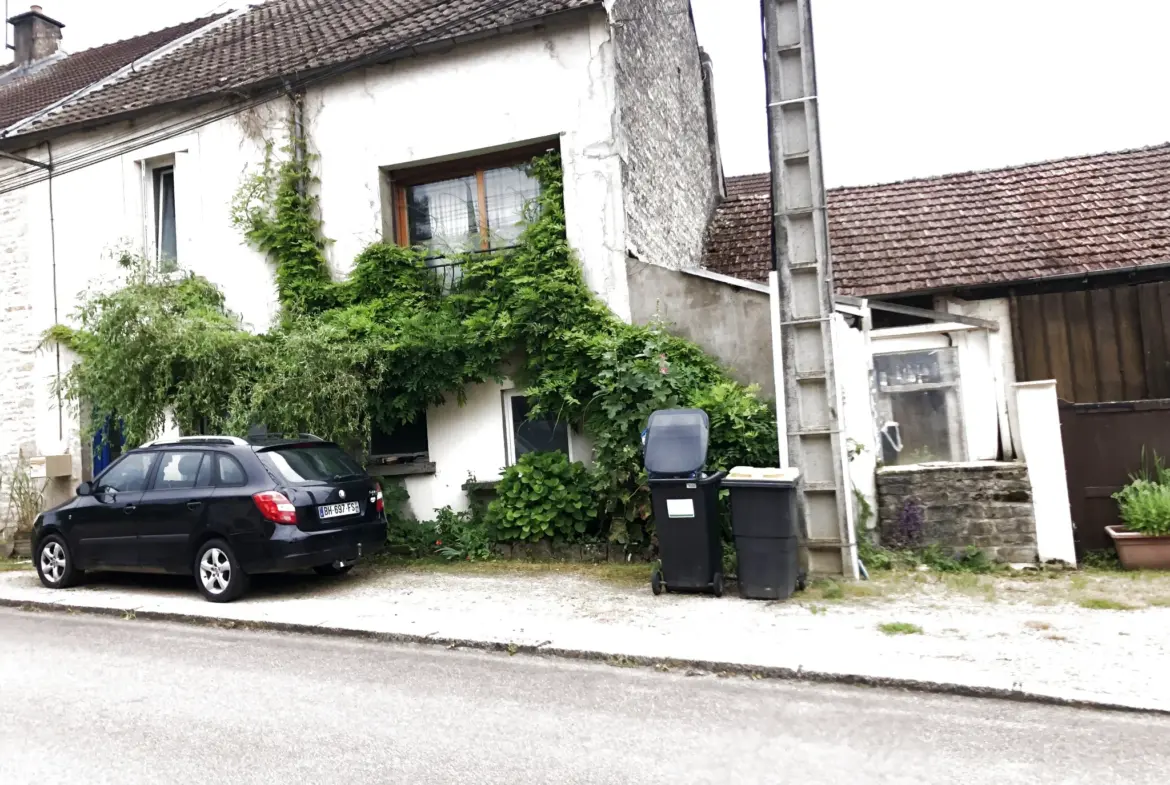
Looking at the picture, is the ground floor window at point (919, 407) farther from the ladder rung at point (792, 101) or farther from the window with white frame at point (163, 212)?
the window with white frame at point (163, 212)

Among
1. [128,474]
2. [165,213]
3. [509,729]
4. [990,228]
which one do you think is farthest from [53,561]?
[990,228]

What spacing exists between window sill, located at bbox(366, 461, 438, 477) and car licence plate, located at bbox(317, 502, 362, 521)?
214cm

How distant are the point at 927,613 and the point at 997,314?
5803 millimetres

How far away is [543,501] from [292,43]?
8.39 m

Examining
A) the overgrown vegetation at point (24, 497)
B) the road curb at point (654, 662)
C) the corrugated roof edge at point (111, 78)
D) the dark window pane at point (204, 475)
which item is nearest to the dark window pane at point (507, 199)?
the dark window pane at point (204, 475)

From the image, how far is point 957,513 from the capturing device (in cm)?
817

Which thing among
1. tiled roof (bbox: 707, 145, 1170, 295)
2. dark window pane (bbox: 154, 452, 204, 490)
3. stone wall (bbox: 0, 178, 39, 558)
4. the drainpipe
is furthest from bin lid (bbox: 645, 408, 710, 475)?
stone wall (bbox: 0, 178, 39, 558)

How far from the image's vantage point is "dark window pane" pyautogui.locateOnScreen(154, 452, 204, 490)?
8.33 meters

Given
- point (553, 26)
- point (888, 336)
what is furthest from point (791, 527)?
point (553, 26)

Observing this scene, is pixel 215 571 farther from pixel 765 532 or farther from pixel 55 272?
pixel 55 272

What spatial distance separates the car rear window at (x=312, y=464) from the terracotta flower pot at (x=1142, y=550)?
7.43 meters

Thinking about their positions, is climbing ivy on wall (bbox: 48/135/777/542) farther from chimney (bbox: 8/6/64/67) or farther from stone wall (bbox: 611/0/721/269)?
chimney (bbox: 8/6/64/67)

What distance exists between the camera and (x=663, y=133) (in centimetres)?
1222

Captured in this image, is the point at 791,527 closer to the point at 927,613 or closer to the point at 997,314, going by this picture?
the point at 927,613
